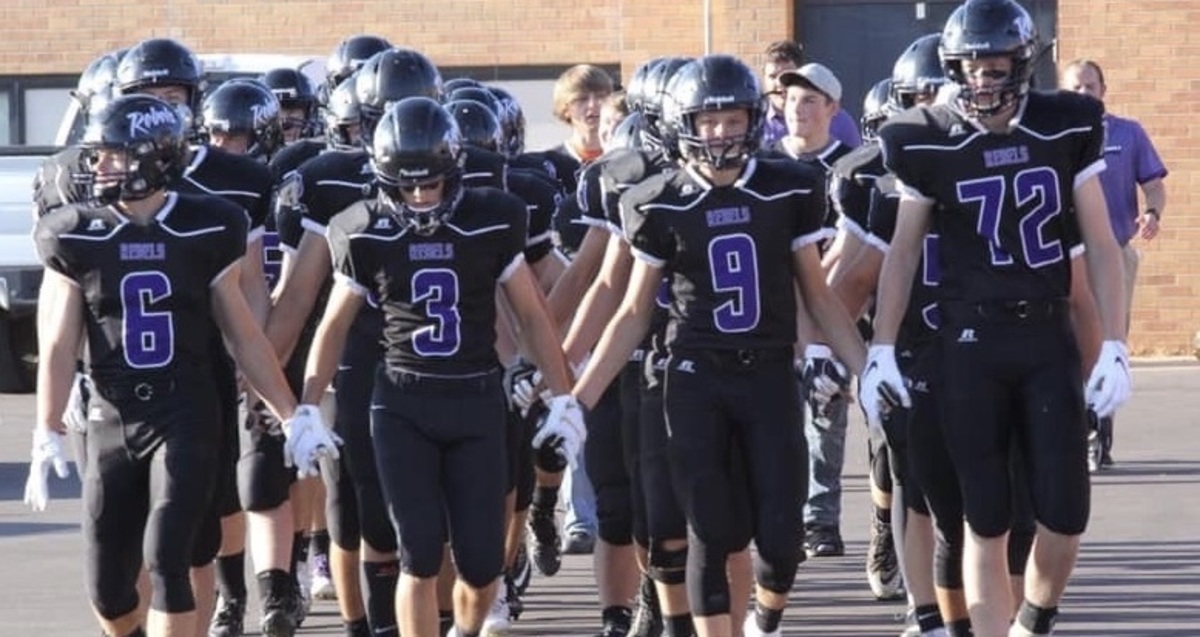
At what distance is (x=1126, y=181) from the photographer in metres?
13.1

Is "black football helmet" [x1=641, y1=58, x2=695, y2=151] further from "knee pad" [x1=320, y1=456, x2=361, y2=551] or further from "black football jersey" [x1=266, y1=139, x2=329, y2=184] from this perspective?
"knee pad" [x1=320, y1=456, x2=361, y2=551]

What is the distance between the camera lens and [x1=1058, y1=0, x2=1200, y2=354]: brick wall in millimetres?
18609

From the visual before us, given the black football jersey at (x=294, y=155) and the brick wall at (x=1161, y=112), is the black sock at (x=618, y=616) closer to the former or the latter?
the black football jersey at (x=294, y=155)

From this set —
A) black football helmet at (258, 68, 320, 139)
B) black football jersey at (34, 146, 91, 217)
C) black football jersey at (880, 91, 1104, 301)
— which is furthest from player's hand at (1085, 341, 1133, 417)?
black football helmet at (258, 68, 320, 139)

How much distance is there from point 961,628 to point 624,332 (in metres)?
1.39

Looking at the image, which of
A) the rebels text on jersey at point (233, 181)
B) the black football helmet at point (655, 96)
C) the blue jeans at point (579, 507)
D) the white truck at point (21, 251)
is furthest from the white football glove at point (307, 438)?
the white truck at point (21, 251)

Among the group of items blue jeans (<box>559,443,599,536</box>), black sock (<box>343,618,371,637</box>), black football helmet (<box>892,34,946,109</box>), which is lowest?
blue jeans (<box>559,443,599,536</box>)

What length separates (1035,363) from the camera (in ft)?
25.4

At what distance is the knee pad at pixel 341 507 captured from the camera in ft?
28.2

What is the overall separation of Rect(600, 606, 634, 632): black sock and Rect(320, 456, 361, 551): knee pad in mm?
980

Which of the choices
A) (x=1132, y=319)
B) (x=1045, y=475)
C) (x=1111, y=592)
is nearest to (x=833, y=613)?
(x=1111, y=592)

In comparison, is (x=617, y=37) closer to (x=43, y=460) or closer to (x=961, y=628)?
(x=961, y=628)

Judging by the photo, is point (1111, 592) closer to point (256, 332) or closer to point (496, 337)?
point (496, 337)

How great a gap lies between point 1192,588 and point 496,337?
3.32 m
